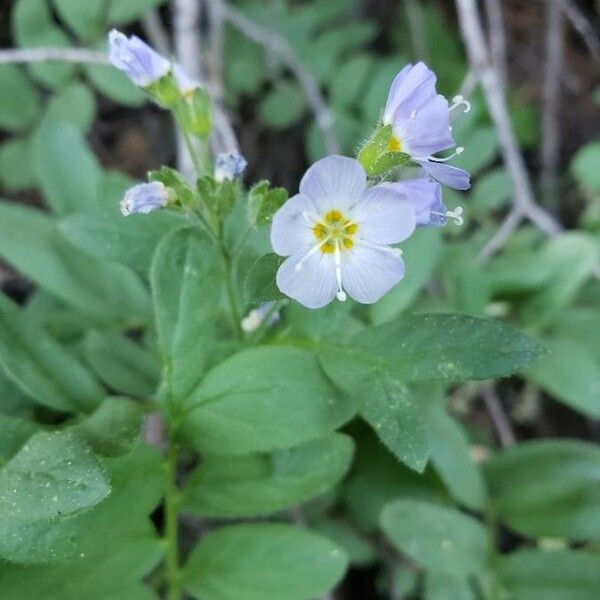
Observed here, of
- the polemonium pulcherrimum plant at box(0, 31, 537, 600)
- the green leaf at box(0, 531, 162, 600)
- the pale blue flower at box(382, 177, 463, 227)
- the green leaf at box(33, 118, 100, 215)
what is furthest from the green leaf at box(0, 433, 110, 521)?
the green leaf at box(33, 118, 100, 215)

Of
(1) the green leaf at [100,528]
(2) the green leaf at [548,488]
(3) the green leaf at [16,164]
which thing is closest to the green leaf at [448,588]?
(2) the green leaf at [548,488]

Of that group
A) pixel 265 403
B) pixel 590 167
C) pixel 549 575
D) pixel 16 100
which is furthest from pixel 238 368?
pixel 590 167

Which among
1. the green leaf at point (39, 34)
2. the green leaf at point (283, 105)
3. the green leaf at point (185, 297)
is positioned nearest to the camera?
the green leaf at point (185, 297)

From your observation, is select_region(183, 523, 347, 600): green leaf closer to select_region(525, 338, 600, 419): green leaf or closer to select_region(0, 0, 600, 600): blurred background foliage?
select_region(0, 0, 600, 600): blurred background foliage

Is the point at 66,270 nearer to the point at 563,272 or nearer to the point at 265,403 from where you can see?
the point at 265,403

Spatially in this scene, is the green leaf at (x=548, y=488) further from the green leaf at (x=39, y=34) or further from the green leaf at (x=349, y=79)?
the green leaf at (x=39, y=34)

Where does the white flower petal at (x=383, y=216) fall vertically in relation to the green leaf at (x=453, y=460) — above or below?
above
